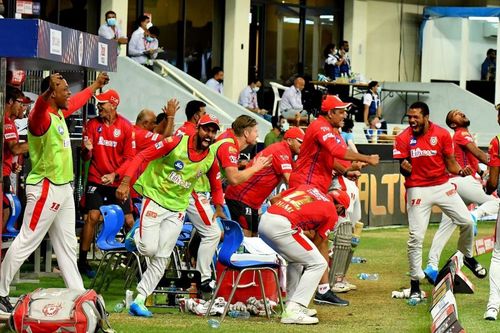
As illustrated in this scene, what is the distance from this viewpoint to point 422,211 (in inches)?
576

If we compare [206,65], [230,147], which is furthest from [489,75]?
[230,147]

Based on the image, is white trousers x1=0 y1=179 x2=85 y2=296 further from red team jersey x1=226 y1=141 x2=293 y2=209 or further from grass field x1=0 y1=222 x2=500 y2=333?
red team jersey x1=226 y1=141 x2=293 y2=209

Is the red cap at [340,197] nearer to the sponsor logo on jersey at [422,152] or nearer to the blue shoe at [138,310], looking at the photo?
the sponsor logo on jersey at [422,152]

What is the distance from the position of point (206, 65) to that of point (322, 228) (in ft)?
67.8

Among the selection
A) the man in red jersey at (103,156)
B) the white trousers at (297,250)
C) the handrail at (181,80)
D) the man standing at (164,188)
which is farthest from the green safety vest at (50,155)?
the handrail at (181,80)

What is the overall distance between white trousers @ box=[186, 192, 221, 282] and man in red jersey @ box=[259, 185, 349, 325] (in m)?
1.37

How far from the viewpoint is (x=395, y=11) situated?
39.3m

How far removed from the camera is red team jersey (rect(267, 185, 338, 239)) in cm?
1235

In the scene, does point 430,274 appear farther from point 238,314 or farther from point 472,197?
point 238,314

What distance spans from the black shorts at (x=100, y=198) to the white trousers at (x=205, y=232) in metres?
1.97

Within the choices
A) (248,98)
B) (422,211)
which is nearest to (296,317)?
(422,211)

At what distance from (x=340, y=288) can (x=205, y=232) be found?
2.04m

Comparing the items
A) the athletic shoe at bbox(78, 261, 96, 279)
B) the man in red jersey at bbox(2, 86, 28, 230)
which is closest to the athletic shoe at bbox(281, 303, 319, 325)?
the man in red jersey at bbox(2, 86, 28, 230)

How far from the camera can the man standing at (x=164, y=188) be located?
1227 cm
